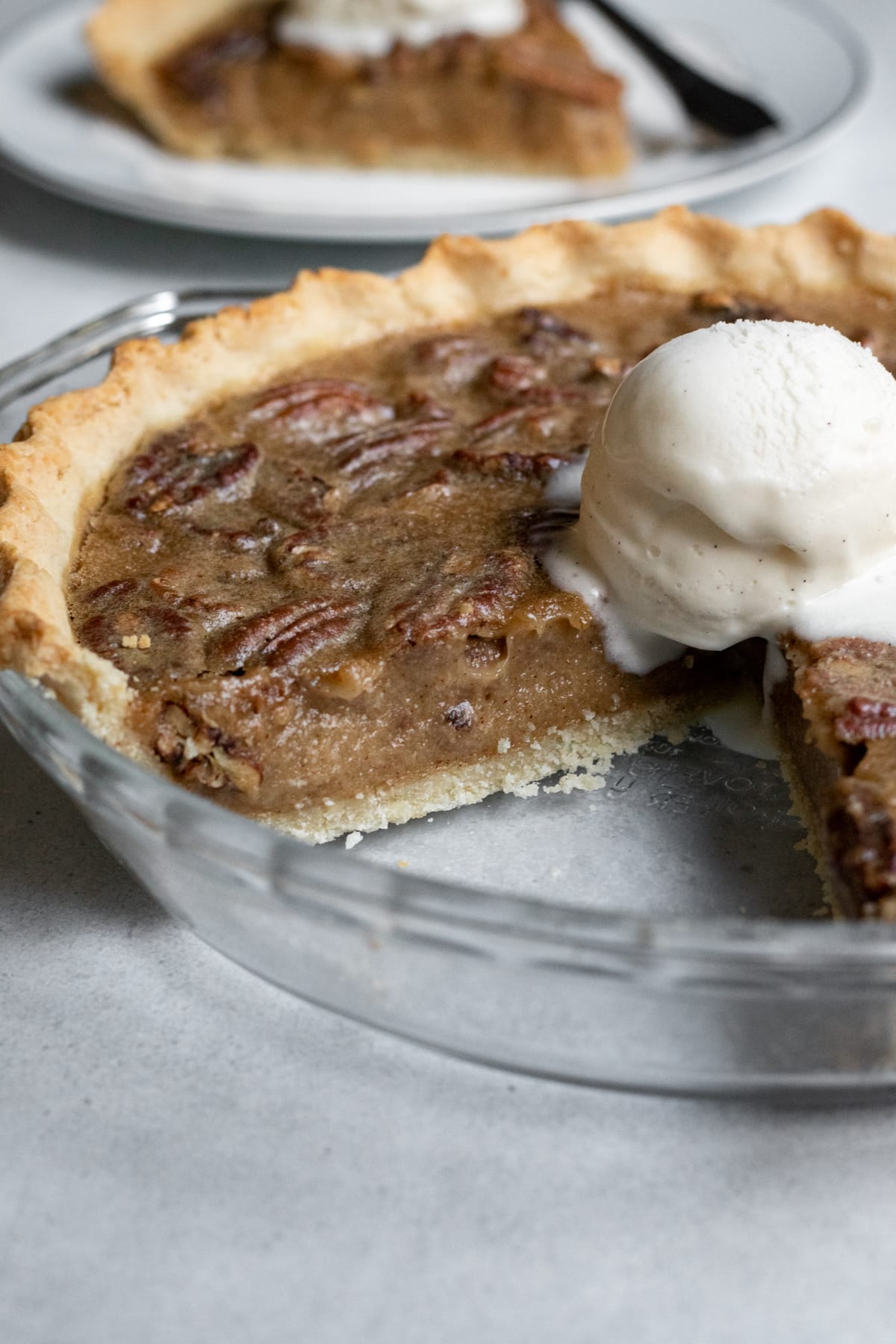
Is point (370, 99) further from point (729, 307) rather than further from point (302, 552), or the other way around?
point (302, 552)

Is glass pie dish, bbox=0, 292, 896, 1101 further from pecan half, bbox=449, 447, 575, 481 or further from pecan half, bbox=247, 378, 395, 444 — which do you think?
pecan half, bbox=247, 378, 395, 444

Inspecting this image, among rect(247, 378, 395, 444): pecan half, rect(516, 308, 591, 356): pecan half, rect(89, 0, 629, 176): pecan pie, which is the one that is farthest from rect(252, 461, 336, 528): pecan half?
rect(89, 0, 629, 176): pecan pie

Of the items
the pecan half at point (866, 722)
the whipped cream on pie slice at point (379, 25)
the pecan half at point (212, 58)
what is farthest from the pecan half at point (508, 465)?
the whipped cream on pie slice at point (379, 25)

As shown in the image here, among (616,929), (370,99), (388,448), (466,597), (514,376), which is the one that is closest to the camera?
(616,929)

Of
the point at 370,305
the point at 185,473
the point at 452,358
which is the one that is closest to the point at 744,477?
the point at 452,358

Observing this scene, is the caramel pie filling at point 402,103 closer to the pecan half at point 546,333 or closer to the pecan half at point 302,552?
the pecan half at point 546,333

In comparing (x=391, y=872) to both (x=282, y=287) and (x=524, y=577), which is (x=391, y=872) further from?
(x=282, y=287)
